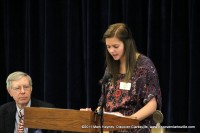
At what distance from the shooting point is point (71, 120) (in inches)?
93.7

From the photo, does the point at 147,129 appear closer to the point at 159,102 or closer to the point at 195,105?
the point at 159,102

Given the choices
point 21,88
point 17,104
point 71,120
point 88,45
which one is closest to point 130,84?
point 71,120

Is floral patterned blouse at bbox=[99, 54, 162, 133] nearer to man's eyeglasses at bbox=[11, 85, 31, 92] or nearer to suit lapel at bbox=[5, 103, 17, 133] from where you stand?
A: man's eyeglasses at bbox=[11, 85, 31, 92]

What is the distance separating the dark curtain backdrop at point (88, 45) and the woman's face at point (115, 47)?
4.39 feet

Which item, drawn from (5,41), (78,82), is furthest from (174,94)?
(5,41)

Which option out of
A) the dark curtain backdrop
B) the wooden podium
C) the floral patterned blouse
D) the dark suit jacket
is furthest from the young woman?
the dark curtain backdrop

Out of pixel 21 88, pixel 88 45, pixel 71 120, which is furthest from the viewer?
pixel 88 45

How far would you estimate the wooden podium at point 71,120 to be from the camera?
236 centimetres

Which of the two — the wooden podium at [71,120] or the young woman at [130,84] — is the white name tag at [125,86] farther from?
the wooden podium at [71,120]

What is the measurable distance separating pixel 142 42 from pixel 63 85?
42.0 inches

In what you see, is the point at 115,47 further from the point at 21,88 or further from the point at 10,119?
the point at 10,119

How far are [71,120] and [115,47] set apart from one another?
0.70m

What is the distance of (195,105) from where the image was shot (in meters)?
3.98

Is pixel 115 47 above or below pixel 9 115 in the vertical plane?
above
